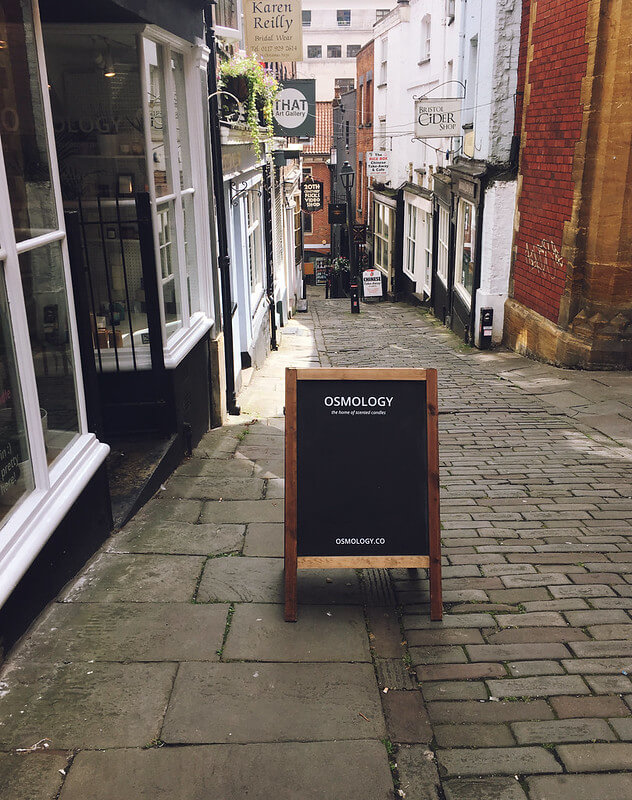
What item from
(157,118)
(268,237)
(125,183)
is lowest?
(268,237)

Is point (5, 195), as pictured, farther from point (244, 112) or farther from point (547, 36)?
point (547, 36)

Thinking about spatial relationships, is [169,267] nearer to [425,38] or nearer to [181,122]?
[181,122]

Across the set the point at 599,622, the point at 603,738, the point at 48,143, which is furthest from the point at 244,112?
the point at 603,738

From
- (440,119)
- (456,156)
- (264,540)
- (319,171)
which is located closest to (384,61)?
(456,156)

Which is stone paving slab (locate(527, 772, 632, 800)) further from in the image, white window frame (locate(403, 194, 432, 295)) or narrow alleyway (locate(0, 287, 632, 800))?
white window frame (locate(403, 194, 432, 295))

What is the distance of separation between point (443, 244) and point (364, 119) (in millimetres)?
15145

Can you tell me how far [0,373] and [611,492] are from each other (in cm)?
428

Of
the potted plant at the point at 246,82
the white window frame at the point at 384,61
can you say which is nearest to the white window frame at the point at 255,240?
the potted plant at the point at 246,82

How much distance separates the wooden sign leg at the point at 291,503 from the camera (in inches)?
141

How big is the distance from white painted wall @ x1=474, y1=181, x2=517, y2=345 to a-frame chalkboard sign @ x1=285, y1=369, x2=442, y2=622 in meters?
9.48

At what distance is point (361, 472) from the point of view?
364 centimetres

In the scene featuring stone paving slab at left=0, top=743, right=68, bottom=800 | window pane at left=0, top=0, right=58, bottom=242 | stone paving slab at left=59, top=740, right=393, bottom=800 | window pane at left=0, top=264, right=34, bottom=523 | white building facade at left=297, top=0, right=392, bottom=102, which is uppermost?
white building facade at left=297, top=0, right=392, bottom=102

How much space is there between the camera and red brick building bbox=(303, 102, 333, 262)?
39688mm

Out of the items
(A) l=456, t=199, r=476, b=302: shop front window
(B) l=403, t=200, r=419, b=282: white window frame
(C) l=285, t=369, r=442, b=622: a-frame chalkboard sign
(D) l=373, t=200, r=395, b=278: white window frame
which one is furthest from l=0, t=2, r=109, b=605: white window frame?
(D) l=373, t=200, r=395, b=278: white window frame
